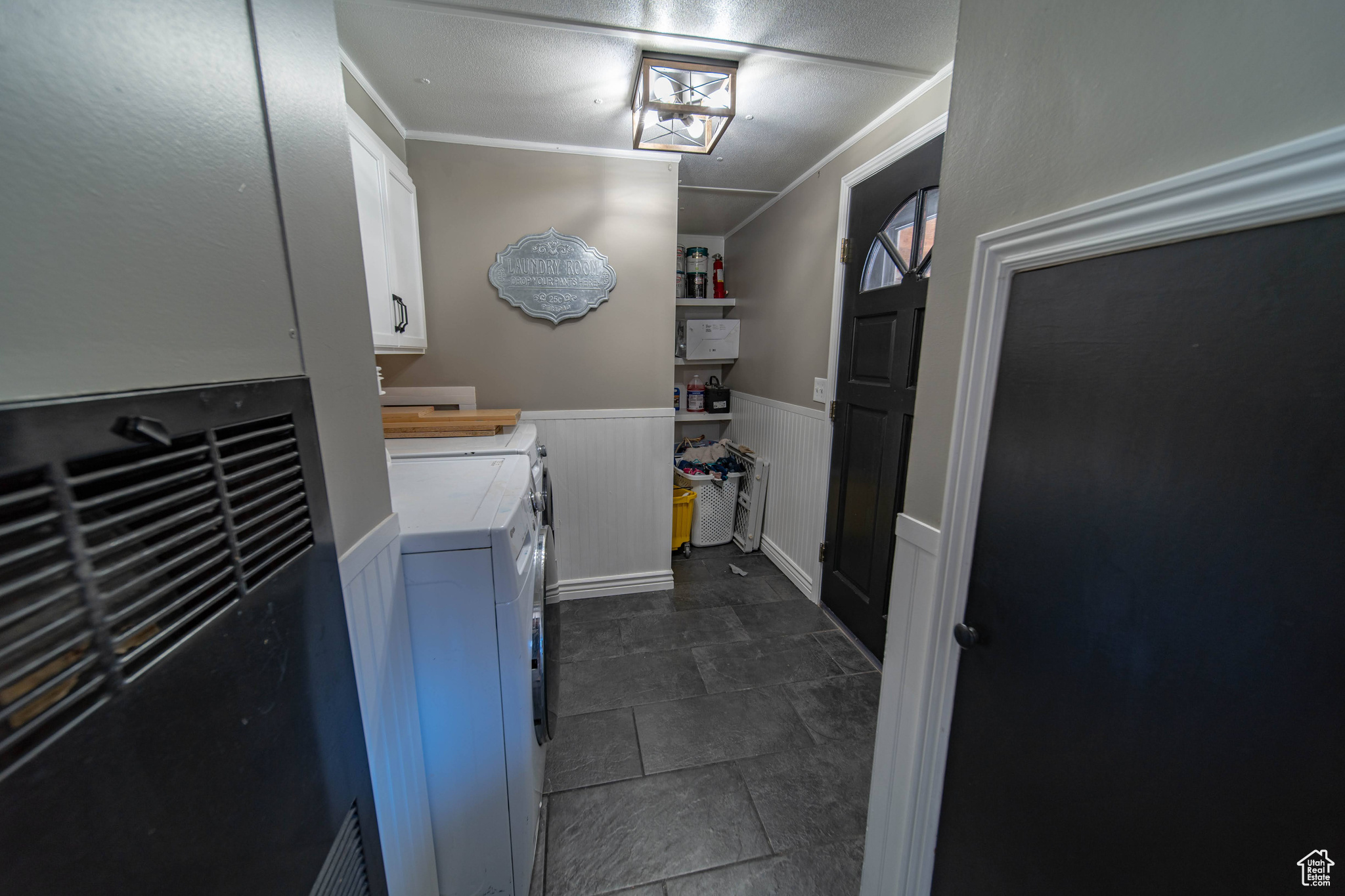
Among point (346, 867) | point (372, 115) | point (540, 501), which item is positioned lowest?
point (346, 867)

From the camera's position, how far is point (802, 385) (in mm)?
2631

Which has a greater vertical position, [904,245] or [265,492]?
[904,245]

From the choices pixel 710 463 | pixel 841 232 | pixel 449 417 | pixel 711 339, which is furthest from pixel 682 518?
pixel 841 232

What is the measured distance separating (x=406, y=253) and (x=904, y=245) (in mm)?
2078

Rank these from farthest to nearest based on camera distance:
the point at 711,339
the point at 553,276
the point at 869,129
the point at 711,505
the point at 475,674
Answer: the point at 711,339 → the point at 711,505 → the point at 553,276 → the point at 869,129 → the point at 475,674

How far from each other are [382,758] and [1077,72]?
163 centimetres

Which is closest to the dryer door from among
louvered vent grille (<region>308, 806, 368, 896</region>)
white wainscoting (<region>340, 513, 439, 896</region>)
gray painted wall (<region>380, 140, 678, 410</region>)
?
white wainscoting (<region>340, 513, 439, 896</region>)

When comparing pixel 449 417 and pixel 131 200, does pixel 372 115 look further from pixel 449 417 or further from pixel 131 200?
pixel 131 200

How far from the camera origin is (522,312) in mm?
2295

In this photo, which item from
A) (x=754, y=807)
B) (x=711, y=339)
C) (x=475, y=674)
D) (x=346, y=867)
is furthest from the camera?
(x=711, y=339)

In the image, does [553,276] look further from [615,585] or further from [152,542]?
[152,542]

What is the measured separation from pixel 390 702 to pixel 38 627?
27.1 inches

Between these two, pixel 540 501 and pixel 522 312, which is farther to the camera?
pixel 522 312

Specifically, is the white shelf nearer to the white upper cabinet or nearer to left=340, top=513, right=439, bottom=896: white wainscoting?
the white upper cabinet
